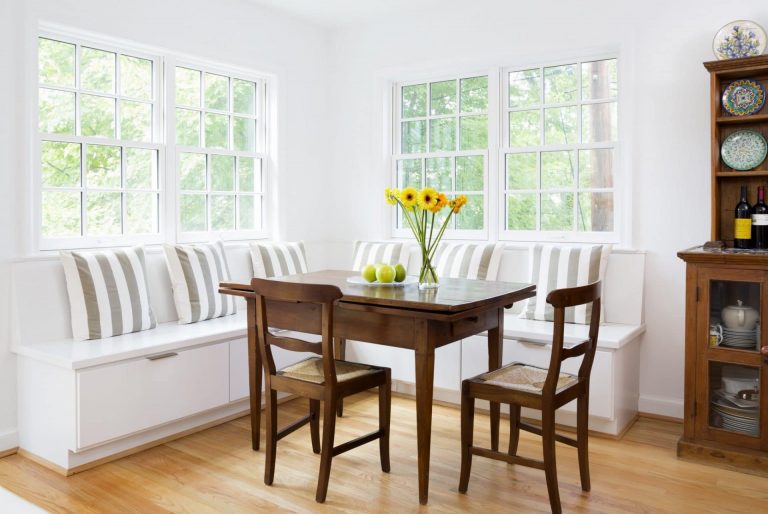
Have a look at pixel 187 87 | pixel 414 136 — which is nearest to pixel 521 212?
pixel 414 136

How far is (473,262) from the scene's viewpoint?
4.43 metres

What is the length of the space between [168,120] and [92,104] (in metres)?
0.48

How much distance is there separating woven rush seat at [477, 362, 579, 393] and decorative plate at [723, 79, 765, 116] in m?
1.80

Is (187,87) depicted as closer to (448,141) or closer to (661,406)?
(448,141)

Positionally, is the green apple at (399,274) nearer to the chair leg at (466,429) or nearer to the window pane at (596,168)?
the chair leg at (466,429)

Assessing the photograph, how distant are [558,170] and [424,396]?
2.34 metres

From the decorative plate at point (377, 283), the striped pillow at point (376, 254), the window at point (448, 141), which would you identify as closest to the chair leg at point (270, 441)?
the decorative plate at point (377, 283)

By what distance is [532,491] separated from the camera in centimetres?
294

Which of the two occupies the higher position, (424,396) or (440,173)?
(440,173)

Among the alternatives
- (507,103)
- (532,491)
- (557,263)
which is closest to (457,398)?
(557,263)

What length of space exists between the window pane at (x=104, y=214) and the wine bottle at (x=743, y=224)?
353 centimetres

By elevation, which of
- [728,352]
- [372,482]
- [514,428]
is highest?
[728,352]

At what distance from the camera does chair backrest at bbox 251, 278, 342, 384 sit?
2.73 meters

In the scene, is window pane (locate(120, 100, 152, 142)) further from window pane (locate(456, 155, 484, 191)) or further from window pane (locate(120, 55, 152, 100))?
window pane (locate(456, 155, 484, 191))
